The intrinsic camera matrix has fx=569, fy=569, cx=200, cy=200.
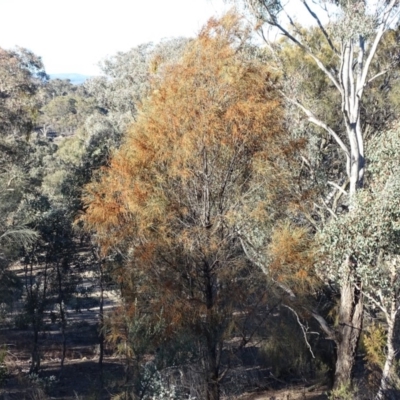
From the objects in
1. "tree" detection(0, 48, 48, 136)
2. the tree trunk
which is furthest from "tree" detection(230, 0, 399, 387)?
"tree" detection(0, 48, 48, 136)

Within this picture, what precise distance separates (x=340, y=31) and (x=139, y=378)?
20.5 feet

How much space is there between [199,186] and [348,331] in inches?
129

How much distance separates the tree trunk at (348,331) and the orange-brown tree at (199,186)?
5.34 ft

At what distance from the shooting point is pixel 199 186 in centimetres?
751

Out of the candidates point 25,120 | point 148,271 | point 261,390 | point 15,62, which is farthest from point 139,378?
point 15,62

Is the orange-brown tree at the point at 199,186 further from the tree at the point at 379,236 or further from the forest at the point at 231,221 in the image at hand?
the tree at the point at 379,236

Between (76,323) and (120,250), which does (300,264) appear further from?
(76,323)

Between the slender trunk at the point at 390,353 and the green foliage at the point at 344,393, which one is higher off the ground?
the slender trunk at the point at 390,353

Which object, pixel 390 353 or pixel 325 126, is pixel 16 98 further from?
pixel 390 353

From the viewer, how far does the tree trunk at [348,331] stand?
8508 mm

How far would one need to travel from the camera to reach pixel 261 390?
11.3 m

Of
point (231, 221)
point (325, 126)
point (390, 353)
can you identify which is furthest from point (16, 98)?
point (390, 353)

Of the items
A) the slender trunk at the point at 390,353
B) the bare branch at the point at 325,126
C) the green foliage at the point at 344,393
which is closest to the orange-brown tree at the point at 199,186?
the green foliage at the point at 344,393

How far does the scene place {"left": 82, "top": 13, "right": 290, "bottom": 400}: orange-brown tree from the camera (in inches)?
289
